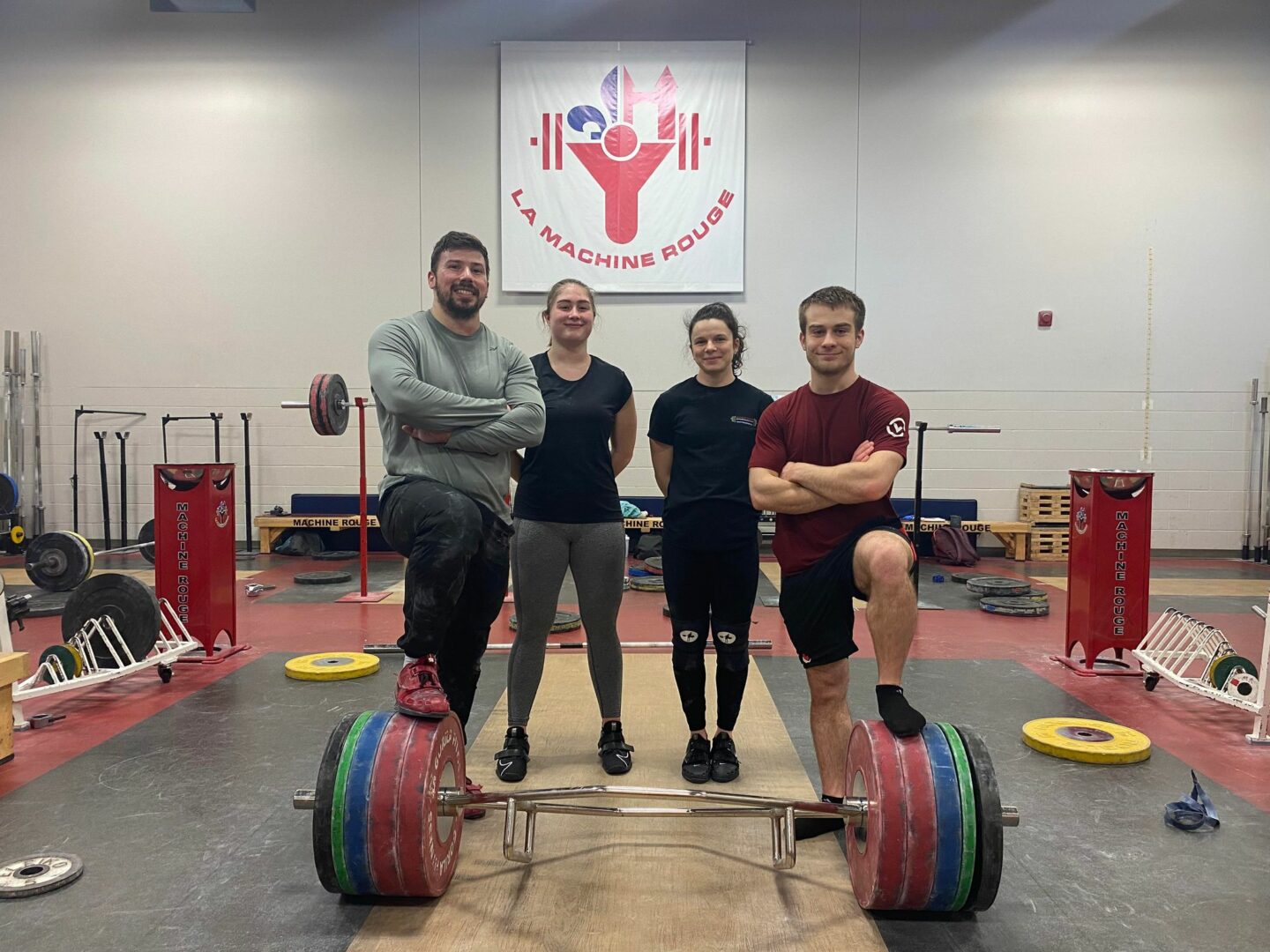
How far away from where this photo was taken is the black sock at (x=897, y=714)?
185cm

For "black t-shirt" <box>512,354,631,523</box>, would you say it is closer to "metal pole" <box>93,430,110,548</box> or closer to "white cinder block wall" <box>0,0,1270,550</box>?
"white cinder block wall" <box>0,0,1270,550</box>

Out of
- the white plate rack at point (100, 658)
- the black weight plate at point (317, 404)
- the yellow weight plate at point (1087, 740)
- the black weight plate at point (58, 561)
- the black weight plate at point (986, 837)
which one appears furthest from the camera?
the black weight plate at point (317, 404)

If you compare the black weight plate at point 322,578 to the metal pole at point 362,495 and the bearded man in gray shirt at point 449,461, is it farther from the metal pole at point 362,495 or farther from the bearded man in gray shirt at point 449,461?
the bearded man in gray shirt at point 449,461

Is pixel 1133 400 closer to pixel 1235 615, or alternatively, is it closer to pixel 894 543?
pixel 1235 615

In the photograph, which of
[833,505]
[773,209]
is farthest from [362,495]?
[773,209]

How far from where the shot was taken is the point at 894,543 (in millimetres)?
1986

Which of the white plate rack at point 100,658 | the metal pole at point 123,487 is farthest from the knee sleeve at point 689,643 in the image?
the metal pole at point 123,487

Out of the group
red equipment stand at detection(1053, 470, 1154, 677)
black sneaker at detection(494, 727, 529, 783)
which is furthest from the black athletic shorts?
red equipment stand at detection(1053, 470, 1154, 677)

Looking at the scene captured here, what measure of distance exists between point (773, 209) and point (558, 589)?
5.96 m

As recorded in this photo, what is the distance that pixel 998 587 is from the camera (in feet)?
18.3

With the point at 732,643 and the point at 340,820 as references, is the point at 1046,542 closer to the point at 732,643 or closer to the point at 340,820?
the point at 732,643

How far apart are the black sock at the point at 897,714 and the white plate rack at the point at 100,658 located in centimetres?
286

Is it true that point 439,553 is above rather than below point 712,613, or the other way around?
above

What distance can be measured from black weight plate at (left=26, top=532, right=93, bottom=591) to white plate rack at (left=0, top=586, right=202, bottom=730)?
70 centimetres
